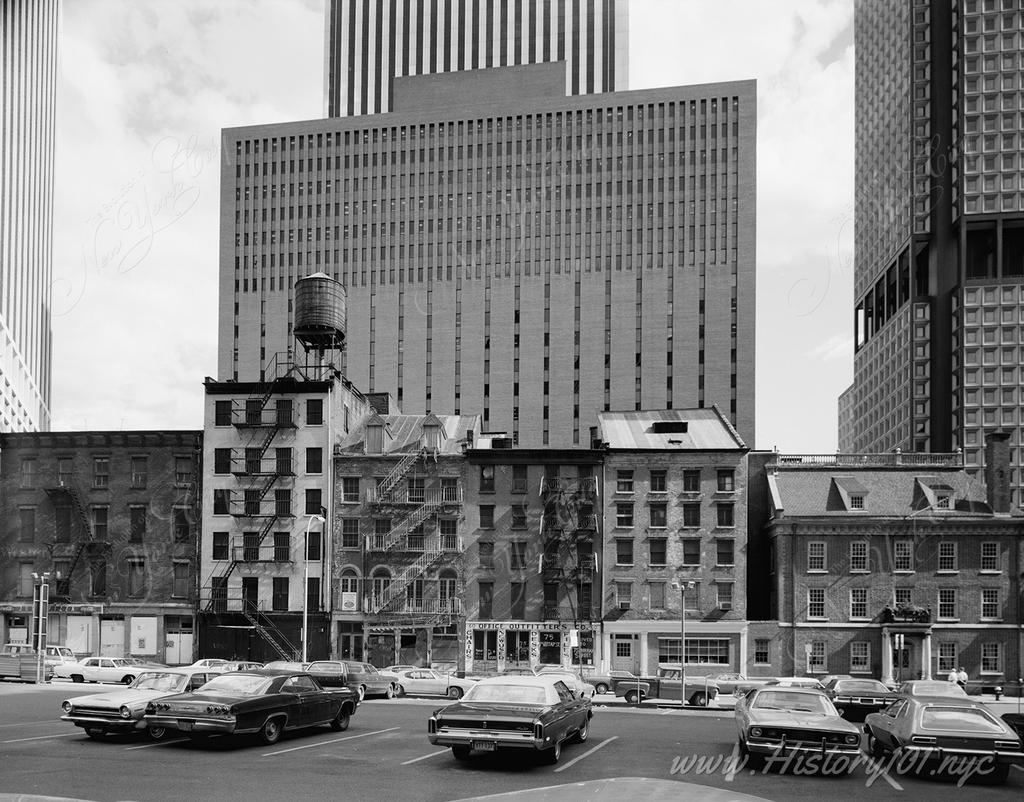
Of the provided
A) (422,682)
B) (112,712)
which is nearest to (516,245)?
(422,682)

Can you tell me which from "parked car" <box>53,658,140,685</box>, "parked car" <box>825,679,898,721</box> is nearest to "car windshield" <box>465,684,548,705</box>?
"parked car" <box>825,679,898,721</box>

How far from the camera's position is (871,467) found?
6869cm

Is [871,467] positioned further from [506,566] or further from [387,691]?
[387,691]

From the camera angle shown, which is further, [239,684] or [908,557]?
[908,557]

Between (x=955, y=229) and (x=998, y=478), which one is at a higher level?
(x=955, y=229)

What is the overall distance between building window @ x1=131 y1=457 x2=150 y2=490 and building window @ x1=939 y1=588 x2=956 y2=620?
47.3 m

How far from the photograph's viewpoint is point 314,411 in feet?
230

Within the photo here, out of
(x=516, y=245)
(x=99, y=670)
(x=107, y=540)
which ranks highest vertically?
(x=516, y=245)

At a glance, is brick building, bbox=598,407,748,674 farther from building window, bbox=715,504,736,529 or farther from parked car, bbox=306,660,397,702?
parked car, bbox=306,660,397,702

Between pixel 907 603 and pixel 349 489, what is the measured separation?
33.0 metres

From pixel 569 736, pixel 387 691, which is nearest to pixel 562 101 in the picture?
pixel 387 691

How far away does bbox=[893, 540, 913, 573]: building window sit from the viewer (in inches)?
2539

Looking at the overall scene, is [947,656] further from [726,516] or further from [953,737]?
[953,737]

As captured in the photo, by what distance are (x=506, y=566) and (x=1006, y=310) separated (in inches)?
3605
